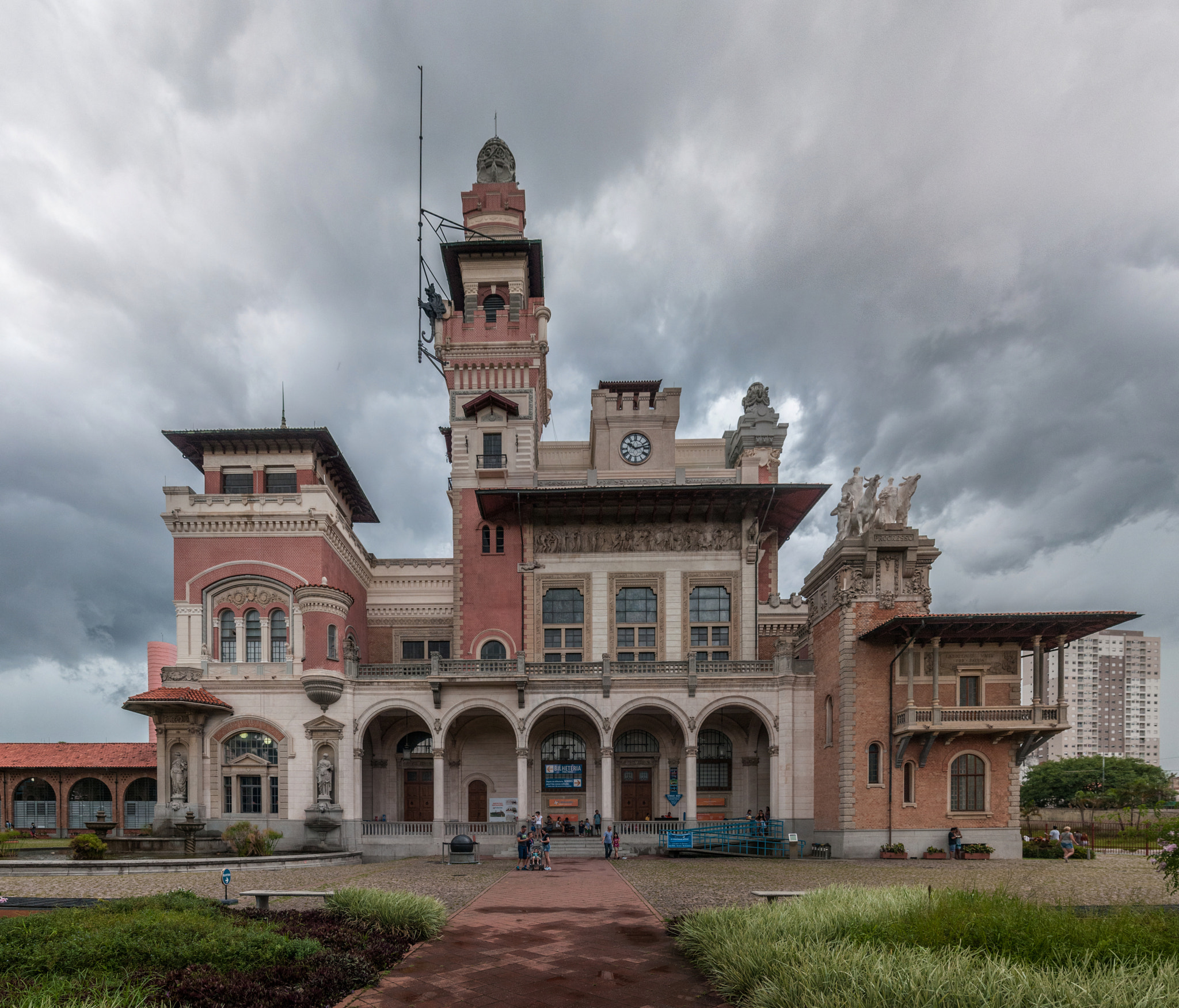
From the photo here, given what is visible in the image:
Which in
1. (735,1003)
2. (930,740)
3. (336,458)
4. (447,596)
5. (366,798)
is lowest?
(366,798)

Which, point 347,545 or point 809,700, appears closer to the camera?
point 809,700

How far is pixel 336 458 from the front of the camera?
39094mm

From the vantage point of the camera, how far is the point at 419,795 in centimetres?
3734

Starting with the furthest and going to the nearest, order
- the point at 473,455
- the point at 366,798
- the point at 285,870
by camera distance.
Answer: the point at 473,455, the point at 366,798, the point at 285,870

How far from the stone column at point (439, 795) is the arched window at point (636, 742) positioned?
8.60 meters

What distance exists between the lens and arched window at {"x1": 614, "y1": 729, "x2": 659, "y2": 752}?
36.9m

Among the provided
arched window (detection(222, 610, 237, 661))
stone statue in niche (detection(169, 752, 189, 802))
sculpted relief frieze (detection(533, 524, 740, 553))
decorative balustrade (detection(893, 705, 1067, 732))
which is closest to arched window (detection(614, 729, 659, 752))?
sculpted relief frieze (detection(533, 524, 740, 553))

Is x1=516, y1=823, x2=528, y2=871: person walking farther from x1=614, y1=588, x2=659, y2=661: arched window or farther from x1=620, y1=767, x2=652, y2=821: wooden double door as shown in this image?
x1=614, y1=588, x2=659, y2=661: arched window

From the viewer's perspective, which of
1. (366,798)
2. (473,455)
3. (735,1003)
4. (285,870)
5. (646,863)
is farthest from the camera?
(473,455)

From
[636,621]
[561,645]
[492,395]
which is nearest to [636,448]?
[492,395]

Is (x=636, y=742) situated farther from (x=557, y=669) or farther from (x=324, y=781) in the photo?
(x=324, y=781)

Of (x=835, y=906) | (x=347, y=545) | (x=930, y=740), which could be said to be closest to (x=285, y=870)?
(x=347, y=545)

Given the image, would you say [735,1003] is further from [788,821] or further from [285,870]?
[788,821]

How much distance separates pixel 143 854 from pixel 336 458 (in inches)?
761
